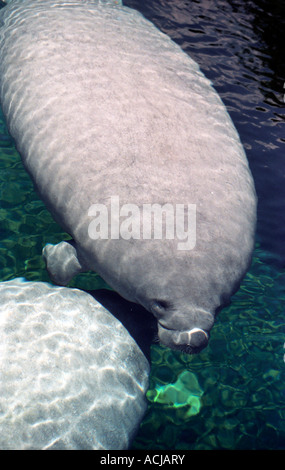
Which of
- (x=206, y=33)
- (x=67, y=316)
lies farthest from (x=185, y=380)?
(x=206, y=33)

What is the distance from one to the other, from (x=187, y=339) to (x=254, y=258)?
8.21 ft

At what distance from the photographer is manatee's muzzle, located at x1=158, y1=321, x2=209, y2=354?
3.49 m

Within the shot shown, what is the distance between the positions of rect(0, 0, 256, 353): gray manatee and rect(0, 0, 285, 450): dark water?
0.61 meters

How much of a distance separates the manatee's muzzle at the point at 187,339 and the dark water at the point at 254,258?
2.43ft

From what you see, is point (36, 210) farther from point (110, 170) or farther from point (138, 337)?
point (138, 337)

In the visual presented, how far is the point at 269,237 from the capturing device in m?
5.67

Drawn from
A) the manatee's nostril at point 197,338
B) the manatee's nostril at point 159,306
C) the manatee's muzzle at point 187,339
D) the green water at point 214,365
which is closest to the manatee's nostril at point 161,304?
the manatee's nostril at point 159,306

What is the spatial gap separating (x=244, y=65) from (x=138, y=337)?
410cm

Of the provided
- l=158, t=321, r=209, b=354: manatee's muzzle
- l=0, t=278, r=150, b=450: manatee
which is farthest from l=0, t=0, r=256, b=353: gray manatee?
l=0, t=278, r=150, b=450: manatee

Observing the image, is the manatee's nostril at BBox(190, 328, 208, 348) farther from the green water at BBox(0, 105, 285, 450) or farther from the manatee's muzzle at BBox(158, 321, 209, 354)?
the green water at BBox(0, 105, 285, 450)

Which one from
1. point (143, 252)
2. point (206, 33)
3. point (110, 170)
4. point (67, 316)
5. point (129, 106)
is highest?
point (206, 33)

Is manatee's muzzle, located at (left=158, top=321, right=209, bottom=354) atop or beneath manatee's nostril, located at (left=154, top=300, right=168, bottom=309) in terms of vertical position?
beneath

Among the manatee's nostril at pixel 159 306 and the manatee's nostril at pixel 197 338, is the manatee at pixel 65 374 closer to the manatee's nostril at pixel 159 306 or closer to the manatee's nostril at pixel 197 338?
the manatee's nostril at pixel 159 306

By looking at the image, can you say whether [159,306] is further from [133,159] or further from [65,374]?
[133,159]
